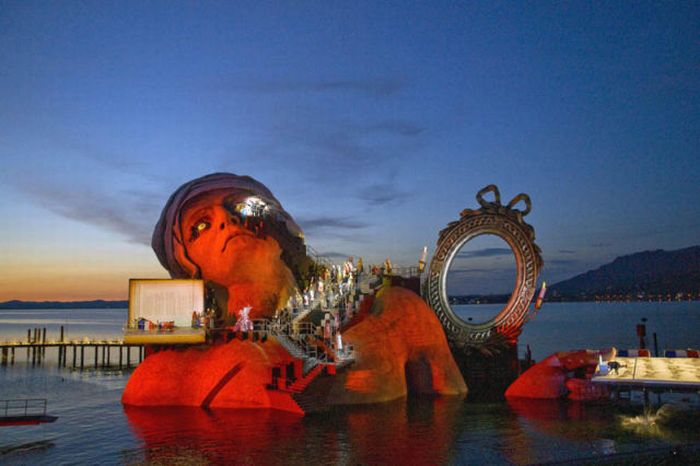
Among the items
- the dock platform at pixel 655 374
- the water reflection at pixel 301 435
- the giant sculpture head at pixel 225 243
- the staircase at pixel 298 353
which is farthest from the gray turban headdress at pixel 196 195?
the dock platform at pixel 655 374

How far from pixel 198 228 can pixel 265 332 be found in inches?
377

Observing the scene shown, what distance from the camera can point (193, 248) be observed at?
38688mm

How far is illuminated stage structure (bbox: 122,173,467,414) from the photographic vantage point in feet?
102

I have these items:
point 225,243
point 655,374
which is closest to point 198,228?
point 225,243

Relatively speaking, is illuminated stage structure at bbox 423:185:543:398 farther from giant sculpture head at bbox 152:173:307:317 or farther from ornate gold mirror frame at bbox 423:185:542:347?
giant sculpture head at bbox 152:173:307:317

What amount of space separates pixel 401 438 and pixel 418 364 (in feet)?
34.3

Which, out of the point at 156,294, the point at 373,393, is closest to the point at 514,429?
the point at 373,393

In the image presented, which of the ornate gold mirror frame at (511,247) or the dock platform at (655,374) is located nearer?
the dock platform at (655,374)

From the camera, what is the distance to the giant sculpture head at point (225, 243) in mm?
38344

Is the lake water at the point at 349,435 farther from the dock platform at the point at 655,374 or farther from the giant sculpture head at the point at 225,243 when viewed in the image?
the giant sculpture head at the point at 225,243

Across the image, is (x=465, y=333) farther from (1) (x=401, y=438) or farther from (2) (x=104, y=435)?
(2) (x=104, y=435)

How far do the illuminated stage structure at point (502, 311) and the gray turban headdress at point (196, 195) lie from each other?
31.6 feet

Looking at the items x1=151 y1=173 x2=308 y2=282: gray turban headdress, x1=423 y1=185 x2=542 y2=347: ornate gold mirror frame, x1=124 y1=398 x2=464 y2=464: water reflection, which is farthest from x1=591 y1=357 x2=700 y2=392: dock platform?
x1=151 y1=173 x2=308 y2=282: gray turban headdress

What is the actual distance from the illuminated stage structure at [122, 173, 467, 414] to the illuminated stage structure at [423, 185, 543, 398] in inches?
83.2
